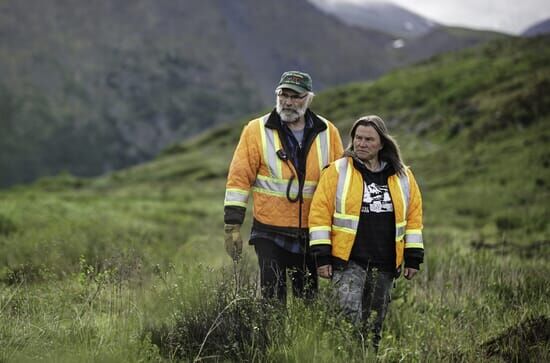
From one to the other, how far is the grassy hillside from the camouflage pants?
0.13m

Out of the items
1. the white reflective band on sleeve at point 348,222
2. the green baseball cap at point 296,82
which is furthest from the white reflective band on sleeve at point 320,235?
the green baseball cap at point 296,82

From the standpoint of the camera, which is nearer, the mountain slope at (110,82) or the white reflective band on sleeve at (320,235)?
the white reflective band on sleeve at (320,235)

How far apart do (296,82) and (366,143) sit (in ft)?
2.45

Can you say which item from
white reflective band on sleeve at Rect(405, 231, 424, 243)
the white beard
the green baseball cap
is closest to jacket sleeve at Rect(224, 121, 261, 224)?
the white beard

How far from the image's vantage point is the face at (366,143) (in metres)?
4.44

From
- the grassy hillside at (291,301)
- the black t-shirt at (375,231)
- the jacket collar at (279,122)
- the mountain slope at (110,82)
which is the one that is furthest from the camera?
the mountain slope at (110,82)

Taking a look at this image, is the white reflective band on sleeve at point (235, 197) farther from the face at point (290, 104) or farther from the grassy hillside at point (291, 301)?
the face at point (290, 104)

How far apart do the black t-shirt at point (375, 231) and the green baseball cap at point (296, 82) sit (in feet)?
2.86

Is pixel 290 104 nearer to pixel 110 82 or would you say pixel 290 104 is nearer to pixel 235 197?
pixel 235 197

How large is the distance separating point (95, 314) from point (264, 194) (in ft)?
5.05

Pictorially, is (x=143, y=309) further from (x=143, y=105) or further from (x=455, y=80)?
(x=143, y=105)

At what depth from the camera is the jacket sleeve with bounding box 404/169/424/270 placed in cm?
447

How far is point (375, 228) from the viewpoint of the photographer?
171 inches

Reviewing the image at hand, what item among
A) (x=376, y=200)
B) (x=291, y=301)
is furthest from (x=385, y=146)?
(x=291, y=301)
